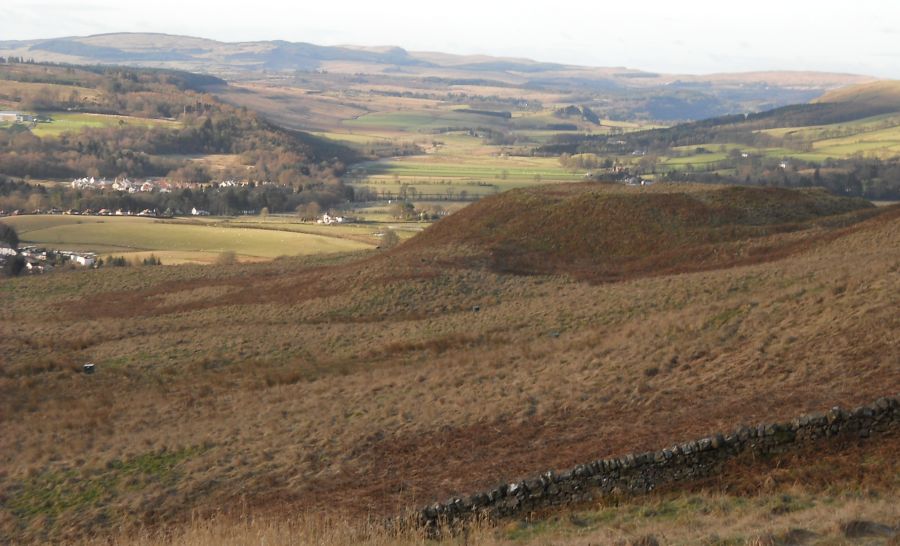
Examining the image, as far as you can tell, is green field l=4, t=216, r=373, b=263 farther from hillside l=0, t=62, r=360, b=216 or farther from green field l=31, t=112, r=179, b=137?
green field l=31, t=112, r=179, b=137

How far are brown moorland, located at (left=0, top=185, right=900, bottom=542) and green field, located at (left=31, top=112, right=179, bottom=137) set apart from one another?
13196cm

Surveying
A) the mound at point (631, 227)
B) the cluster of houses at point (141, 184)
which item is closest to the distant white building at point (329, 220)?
the cluster of houses at point (141, 184)

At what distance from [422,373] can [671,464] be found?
39.8 ft

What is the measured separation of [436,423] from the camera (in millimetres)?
20359

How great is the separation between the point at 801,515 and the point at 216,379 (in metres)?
21.5

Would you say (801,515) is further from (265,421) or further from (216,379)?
(216,379)

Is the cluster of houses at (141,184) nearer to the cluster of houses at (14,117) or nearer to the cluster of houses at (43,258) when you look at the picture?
the cluster of houses at (14,117)

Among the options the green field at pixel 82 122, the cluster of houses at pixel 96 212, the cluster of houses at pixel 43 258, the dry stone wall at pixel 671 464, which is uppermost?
the dry stone wall at pixel 671 464

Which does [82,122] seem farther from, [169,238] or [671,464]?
[671,464]

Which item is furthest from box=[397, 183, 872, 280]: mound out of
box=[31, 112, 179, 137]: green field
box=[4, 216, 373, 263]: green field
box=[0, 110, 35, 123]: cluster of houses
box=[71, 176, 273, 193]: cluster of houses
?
box=[0, 110, 35, 123]: cluster of houses

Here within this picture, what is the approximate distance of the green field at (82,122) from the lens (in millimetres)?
165625

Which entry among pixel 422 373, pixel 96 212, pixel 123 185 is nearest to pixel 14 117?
pixel 123 185

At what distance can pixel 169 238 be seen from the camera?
270 ft

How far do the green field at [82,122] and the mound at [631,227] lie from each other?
12999cm
